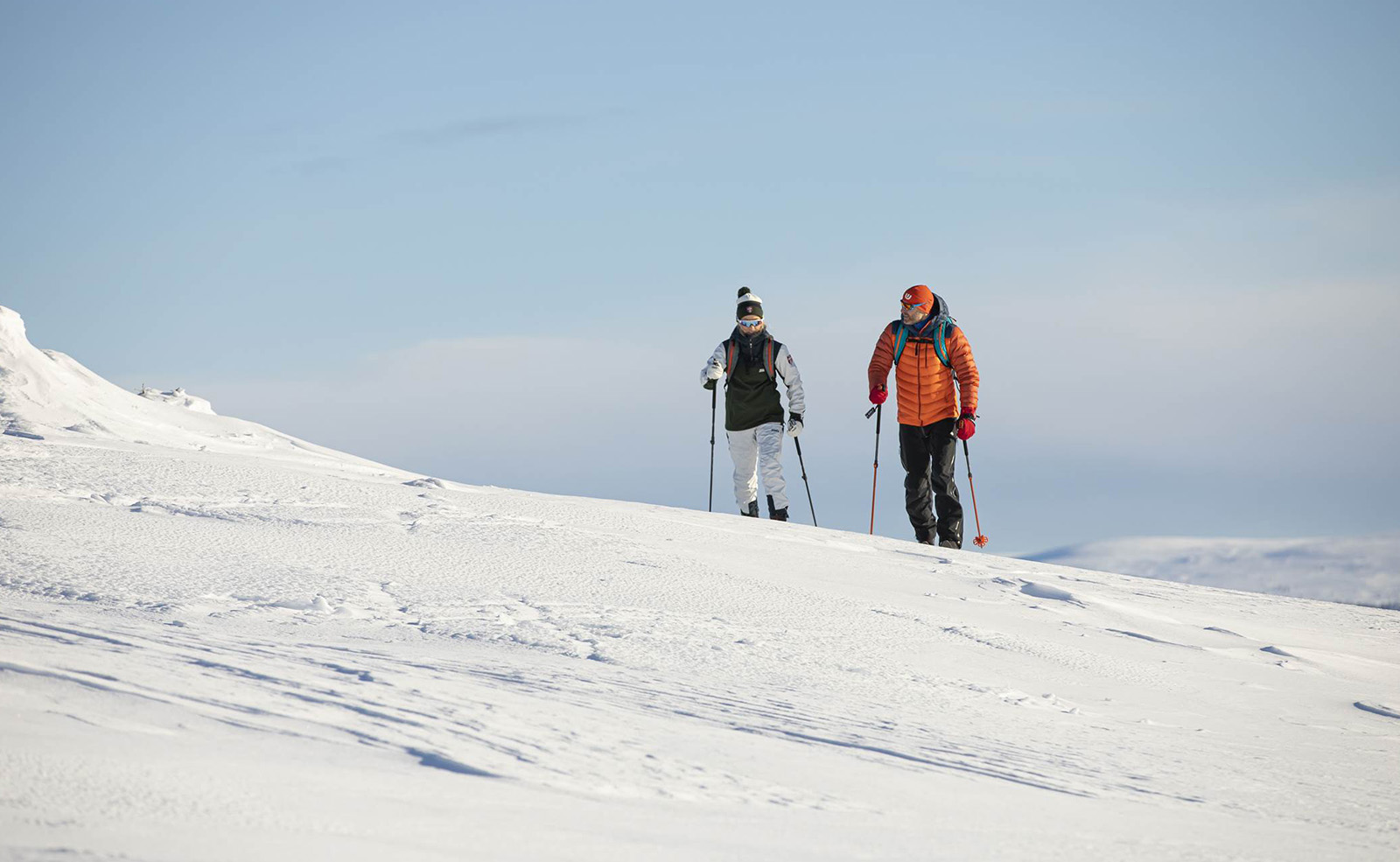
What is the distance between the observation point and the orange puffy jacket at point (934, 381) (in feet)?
32.3

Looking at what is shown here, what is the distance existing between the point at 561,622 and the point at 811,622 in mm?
1182

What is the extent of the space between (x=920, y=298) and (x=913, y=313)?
147 mm

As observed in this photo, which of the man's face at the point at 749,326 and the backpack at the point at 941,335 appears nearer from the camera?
the backpack at the point at 941,335

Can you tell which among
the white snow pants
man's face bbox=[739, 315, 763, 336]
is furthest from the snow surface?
man's face bbox=[739, 315, 763, 336]

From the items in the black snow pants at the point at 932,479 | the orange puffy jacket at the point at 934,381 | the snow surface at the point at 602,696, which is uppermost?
the orange puffy jacket at the point at 934,381

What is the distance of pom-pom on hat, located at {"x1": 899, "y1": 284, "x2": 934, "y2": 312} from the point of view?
9875 mm

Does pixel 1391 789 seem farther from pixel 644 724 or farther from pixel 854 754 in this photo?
pixel 644 724

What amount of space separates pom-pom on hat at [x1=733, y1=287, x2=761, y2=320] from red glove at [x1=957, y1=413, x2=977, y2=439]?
2.27 meters

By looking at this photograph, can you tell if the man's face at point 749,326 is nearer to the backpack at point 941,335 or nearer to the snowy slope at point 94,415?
the backpack at point 941,335

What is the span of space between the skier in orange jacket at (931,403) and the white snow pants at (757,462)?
51.5 inches

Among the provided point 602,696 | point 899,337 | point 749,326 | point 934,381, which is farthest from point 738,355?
point 602,696

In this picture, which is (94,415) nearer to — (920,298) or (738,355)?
(738,355)

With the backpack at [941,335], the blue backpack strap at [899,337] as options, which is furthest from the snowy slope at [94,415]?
the backpack at [941,335]

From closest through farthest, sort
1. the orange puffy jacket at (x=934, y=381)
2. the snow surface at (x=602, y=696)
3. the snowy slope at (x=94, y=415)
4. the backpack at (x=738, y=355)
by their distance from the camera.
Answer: the snow surface at (x=602, y=696) → the snowy slope at (x=94, y=415) → the orange puffy jacket at (x=934, y=381) → the backpack at (x=738, y=355)
